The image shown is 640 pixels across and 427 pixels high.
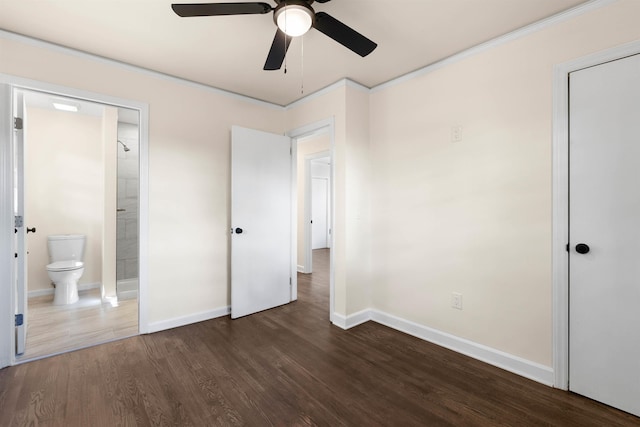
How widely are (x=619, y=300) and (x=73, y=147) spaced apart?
5754mm

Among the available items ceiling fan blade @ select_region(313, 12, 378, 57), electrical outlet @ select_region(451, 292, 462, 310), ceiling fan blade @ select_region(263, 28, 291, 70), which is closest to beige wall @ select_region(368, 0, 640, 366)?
electrical outlet @ select_region(451, 292, 462, 310)

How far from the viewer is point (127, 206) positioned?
13.5 ft

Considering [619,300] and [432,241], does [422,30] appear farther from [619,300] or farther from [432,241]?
[619,300]

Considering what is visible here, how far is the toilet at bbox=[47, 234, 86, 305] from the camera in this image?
3516 mm

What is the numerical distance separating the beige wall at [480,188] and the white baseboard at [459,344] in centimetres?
6

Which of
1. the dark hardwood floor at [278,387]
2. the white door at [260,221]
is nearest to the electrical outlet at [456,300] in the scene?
the dark hardwood floor at [278,387]

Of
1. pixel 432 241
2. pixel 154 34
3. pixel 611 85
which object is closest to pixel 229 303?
pixel 432 241

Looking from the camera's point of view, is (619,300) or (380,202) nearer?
(619,300)

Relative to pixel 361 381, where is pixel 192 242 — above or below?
above

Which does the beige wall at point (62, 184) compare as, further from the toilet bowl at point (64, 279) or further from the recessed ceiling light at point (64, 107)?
the toilet bowl at point (64, 279)

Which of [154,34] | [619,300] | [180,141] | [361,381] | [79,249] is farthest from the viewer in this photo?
[79,249]

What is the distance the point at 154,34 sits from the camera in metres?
2.20

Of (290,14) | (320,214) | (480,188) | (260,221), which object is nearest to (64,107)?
(260,221)

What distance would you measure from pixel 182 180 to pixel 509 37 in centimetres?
302
